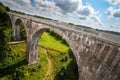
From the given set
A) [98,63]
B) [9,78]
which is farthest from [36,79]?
[98,63]

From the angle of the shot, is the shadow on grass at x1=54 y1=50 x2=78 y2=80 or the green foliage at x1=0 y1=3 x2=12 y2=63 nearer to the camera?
the shadow on grass at x1=54 y1=50 x2=78 y2=80

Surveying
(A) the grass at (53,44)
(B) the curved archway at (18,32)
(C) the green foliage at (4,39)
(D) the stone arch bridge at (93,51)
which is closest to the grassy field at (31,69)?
(C) the green foliage at (4,39)

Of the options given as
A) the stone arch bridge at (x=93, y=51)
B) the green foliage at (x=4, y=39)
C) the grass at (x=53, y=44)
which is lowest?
the grass at (x=53, y=44)

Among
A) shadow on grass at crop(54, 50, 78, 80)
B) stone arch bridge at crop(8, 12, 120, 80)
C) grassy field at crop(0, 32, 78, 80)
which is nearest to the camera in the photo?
stone arch bridge at crop(8, 12, 120, 80)

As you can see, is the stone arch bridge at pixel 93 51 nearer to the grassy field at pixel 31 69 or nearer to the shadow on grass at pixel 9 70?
the grassy field at pixel 31 69

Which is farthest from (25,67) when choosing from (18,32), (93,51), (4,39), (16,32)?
(93,51)

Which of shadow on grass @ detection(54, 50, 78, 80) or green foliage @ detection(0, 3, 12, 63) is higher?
green foliage @ detection(0, 3, 12, 63)

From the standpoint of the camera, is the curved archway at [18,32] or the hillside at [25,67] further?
the curved archway at [18,32]

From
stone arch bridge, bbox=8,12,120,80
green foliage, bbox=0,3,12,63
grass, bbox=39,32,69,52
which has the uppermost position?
stone arch bridge, bbox=8,12,120,80

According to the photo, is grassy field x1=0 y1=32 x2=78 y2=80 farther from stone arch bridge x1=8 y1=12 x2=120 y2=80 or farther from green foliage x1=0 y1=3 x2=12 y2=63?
stone arch bridge x1=8 y1=12 x2=120 y2=80

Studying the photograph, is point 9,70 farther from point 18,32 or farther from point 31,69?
point 18,32

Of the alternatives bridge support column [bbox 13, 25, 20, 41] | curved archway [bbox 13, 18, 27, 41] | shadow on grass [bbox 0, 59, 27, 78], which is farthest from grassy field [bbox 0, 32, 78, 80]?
curved archway [bbox 13, 18, 27, 41]

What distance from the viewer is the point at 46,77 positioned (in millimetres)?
36312

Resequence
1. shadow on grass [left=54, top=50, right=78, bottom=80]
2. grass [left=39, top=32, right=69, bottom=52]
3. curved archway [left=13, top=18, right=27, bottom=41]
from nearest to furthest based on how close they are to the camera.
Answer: shadow on grass [left=54, top=50, right=78, bottom=80], curved archway [left=13, top=18, right=27, bottom=41], grass [left=39, top=32, right=69, bottom=52]
